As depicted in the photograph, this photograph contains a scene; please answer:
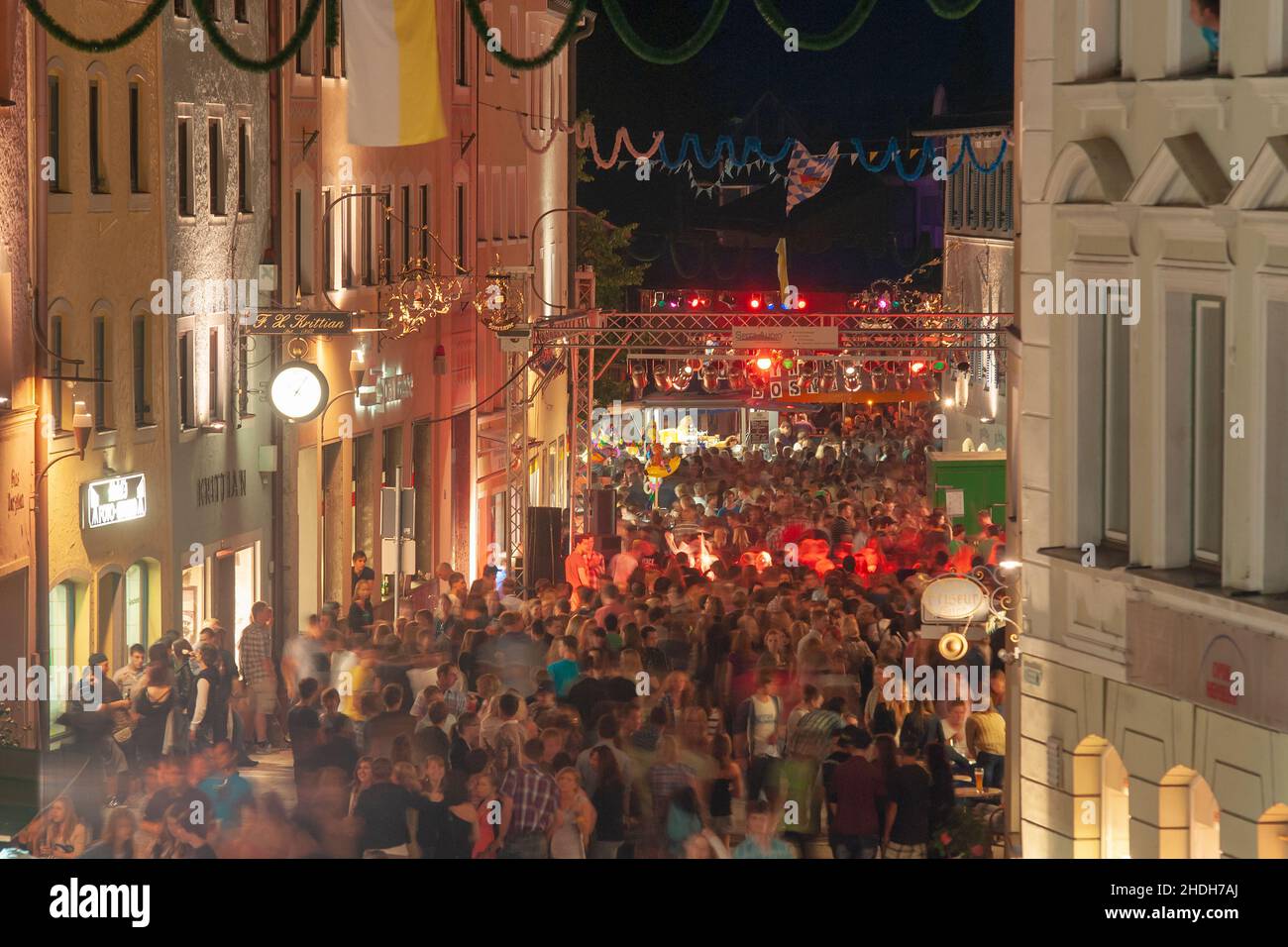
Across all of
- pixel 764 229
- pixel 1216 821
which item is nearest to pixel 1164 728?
pixel 1216 821

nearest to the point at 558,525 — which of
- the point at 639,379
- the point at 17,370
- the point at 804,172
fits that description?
the point at 17,370

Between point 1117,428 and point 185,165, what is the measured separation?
14338mm

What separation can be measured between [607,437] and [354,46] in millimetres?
39836

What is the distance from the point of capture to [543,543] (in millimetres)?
30797

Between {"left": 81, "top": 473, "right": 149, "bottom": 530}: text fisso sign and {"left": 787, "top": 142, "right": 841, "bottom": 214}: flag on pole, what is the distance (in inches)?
1319

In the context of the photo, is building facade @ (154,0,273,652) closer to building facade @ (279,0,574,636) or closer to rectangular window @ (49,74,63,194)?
building facade @ (279,0,574,636)

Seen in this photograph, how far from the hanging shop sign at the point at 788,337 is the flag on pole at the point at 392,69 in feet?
34.5

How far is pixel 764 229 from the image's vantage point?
6975cm

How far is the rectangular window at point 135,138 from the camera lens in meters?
25.4

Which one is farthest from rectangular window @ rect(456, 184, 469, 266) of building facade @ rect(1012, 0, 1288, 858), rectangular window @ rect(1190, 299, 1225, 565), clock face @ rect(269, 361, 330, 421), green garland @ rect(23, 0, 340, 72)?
rectangular window @ rect(1190, 299, 1225, 565)

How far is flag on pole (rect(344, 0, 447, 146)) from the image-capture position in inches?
768

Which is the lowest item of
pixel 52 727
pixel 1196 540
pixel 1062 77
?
pixel 52 727

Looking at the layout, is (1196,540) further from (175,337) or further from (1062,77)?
(175,337)

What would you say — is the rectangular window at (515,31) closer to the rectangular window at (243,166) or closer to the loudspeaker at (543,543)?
the loudspeaker at (543,543)
